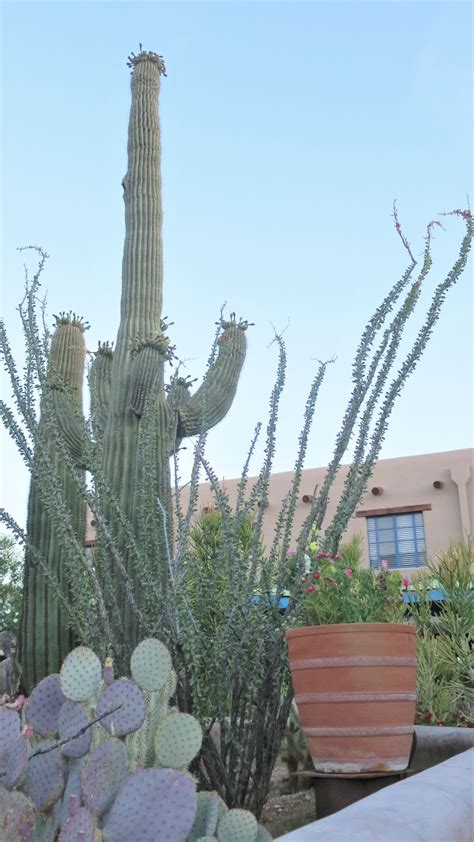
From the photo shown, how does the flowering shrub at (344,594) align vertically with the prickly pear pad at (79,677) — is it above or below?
above

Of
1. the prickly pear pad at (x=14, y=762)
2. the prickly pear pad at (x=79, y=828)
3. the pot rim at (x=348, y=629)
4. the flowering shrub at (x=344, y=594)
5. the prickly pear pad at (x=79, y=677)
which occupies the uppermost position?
the flowering shrub at (x=344, y=594)

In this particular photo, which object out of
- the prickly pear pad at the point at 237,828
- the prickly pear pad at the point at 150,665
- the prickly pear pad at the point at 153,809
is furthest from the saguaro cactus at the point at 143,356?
the prickly pear pad at the point at 153,809

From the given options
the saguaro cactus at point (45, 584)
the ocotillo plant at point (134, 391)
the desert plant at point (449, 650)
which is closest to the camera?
the ocotillo plant at point (134, 391)

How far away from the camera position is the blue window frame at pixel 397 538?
18.0m

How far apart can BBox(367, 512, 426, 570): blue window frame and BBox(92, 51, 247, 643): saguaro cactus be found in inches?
456

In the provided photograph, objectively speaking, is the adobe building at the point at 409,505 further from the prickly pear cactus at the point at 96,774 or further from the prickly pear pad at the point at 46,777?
the prickly pear pad at the point at 46,777

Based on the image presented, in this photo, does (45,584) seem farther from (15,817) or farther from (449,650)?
(15,817)

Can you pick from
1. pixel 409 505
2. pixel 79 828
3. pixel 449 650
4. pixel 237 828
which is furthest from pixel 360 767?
pixel 409 505

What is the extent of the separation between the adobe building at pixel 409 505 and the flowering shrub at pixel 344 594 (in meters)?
13.2

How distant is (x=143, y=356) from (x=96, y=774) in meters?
4.07

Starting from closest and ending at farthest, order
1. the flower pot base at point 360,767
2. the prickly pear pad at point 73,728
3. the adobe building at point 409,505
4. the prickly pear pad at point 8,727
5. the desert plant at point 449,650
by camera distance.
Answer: the prickly pear pad at point 8,727 < the prickly pear pad at point 73,728 < the flower pot base at point 360,767 < the desert plant at point 449,650 < the adobe building at point 409,505

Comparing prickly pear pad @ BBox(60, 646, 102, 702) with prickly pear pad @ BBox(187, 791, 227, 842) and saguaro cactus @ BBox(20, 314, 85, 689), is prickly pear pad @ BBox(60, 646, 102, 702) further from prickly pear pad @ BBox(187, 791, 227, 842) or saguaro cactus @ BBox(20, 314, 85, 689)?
saguaro cactus @ BBox(20, 314, 85, 689)

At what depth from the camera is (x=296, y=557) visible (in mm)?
4418

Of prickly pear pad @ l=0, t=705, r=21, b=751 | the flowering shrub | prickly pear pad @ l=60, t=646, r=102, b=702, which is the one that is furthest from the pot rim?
prickly pear pad @ l=0, t=705, r=21, b=751
